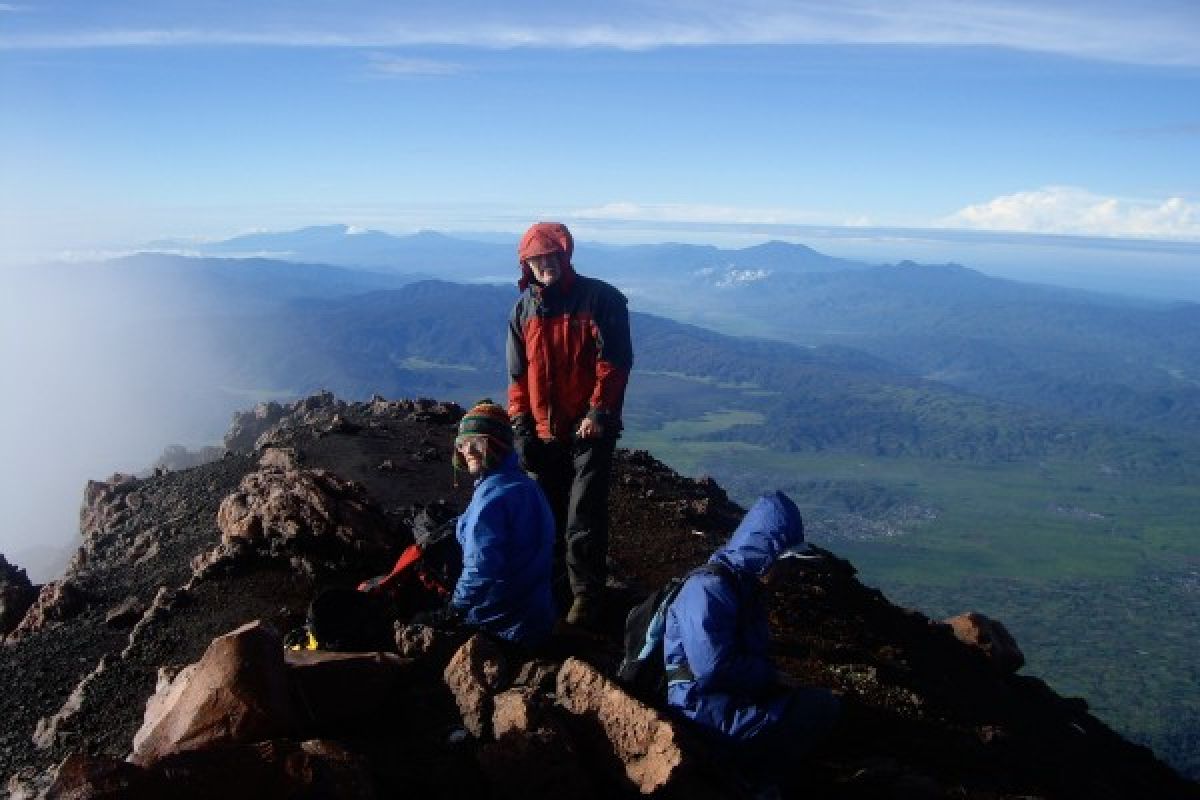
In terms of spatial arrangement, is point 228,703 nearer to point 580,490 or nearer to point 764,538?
point 764,538

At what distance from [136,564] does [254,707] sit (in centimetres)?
1030

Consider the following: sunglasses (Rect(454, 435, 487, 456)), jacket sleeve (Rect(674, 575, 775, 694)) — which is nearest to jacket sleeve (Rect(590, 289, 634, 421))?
sunglasses (Rect(454, 435, 487, 456))

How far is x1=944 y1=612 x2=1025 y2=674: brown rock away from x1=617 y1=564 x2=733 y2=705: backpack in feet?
34.5

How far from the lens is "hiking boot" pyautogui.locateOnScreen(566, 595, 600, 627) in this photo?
34.4 ft

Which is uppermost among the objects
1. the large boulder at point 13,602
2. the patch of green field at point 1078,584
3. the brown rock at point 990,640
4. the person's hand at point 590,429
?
the person's hand at point 590,429

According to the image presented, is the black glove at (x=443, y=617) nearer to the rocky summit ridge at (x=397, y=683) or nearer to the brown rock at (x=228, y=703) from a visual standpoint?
the rocky summit ridge at (x=397, y=683)

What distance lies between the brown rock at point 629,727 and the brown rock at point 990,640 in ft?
36.7

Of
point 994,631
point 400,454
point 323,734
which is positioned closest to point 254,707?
point 323,734

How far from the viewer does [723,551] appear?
737 cm

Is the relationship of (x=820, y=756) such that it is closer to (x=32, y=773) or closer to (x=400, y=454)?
(x=32, y=773)

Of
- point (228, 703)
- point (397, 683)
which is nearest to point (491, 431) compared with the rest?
point (397, 683)

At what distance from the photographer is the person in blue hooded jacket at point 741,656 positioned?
23.1 ft

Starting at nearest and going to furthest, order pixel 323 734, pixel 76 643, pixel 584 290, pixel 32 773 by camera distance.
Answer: pixel 323 734, pixel 32 773, pixel 584 290, pixel 76 643

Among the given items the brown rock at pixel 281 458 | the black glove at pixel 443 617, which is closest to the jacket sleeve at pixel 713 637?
the black glove at pixel 443 617
